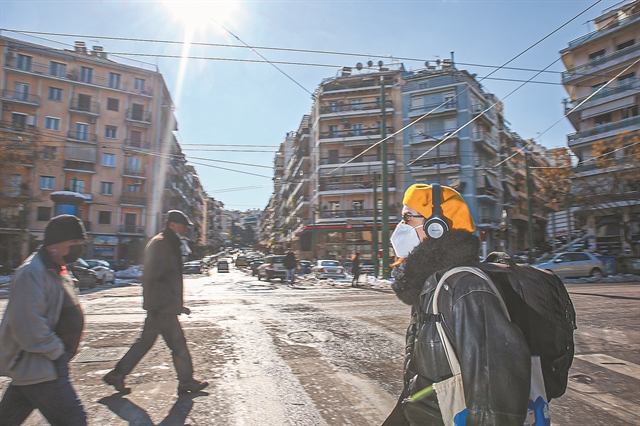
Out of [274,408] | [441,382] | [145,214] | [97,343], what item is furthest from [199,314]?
[145,214]

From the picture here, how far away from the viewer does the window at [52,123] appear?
4216cm

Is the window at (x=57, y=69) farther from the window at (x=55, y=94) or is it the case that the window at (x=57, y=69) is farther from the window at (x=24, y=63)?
the window at (x=24, y=63)

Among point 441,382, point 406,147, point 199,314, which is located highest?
point 406,147

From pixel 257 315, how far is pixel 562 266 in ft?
60.6

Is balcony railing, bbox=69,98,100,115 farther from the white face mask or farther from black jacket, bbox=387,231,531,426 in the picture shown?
black jacket, bbox=387,231,531,426

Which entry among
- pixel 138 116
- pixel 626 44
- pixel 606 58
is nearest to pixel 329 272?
pixel 606 58

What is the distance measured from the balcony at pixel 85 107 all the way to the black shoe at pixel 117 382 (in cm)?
4645

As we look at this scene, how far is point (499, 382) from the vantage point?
4.18 ft

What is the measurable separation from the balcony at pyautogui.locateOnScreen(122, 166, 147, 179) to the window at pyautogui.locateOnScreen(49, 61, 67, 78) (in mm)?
11090

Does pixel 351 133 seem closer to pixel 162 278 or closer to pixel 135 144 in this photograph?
pixel 135 144

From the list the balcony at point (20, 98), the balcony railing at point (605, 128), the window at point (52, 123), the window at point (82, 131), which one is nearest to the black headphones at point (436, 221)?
→ the balcony railing at point (605, 128)

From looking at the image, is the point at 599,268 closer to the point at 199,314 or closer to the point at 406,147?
the point at 199,314

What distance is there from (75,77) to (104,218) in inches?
586

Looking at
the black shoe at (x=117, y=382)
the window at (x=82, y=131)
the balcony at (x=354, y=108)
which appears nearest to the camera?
the black shoe at (x=117, y=382)
